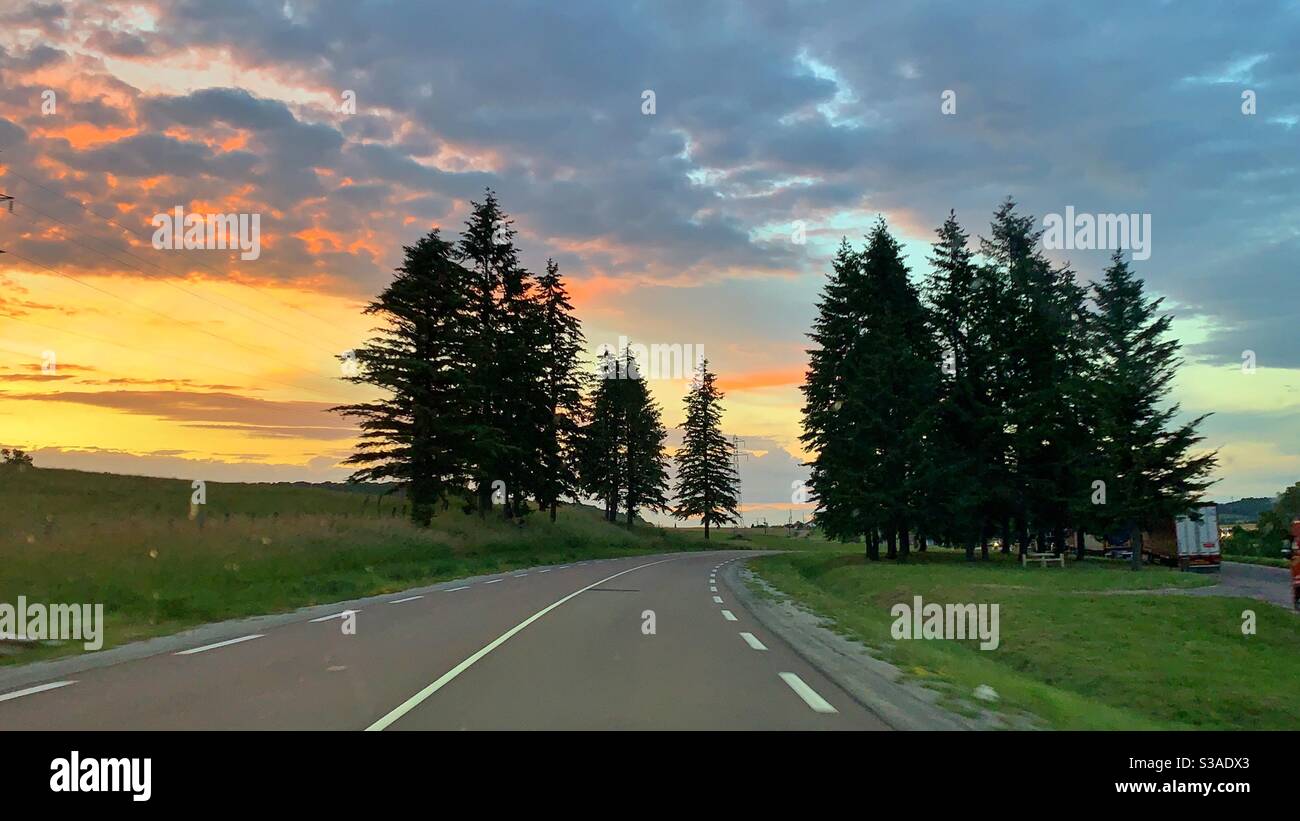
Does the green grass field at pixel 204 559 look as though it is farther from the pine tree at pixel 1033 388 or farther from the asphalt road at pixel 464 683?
the pine tree at pixel 1033 388

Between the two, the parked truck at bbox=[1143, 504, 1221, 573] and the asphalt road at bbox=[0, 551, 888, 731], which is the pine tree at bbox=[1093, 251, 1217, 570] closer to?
the parked truck at bbox=[1143, 504, 1221, 573]

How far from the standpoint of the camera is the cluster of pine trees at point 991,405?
35.9 metres

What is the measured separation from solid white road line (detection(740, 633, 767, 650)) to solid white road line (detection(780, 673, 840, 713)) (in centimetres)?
233

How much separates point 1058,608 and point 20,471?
63.5 metres

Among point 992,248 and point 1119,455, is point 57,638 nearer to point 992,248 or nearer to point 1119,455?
point 1119,455

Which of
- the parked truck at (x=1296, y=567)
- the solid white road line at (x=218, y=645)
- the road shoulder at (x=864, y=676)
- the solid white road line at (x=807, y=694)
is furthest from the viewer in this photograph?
the parked truck at (x=1296, y=567)

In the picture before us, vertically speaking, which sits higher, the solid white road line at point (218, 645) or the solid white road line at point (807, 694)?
the solid white road line at point (807, 694)

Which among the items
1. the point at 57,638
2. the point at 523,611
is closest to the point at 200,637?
the point at 57,638

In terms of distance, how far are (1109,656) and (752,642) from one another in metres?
8.13

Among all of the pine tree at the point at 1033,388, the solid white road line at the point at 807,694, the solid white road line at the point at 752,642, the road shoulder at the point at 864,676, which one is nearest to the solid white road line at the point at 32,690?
the solid white road line at the point at 807,694

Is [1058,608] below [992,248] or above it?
below

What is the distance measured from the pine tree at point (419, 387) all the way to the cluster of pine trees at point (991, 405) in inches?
794

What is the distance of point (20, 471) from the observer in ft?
178

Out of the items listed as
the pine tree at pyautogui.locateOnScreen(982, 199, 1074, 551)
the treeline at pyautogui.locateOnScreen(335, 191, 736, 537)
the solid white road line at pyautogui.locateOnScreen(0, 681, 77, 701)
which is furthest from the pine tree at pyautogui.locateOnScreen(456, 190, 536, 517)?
the solid white road line at pyautogui.locateOnScreen(0, 681, 77, 701)
